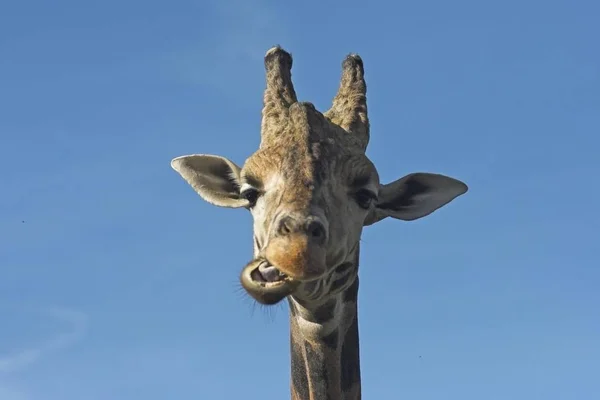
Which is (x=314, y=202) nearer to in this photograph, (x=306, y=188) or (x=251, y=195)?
(x=306, y=188)

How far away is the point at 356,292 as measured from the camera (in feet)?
31.4

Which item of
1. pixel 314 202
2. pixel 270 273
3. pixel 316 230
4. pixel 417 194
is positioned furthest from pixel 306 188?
pixel 417 194

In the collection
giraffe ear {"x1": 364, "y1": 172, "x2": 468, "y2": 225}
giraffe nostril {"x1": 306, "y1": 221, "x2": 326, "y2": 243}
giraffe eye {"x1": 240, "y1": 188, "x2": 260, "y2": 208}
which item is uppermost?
giraffe ear {"x1": 364, "y1": 172, "x2": 468, "y2": 225}

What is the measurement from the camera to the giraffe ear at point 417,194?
32.1 ft

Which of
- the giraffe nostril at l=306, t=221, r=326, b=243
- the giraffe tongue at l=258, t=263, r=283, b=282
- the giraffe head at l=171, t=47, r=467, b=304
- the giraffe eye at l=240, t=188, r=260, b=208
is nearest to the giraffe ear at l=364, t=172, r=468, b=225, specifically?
the giraffe head at l=171, t=47, r=467, b=304

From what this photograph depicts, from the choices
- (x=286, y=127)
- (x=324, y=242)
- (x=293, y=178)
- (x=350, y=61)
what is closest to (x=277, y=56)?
(x=350, y=61)

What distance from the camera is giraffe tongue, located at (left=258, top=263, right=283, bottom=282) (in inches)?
297

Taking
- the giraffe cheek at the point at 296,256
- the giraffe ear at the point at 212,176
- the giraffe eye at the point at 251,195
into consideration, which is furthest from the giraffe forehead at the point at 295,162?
the giraffe ear at the point at 212,176

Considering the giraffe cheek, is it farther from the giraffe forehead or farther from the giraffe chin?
the giraffe forehead

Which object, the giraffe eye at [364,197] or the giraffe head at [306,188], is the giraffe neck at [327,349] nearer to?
the giraffe head at [306,188]

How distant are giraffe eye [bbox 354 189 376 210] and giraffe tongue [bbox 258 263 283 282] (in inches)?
55.3

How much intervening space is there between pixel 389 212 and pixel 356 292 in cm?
85

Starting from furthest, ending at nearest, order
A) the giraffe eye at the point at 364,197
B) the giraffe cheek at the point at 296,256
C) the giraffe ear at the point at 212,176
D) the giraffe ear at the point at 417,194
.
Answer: the giraffe ear at the point at 417,194 → the giraffe ear at the point at 212,176 → the giraffe eye at the point at 364,197 → the giraffe cheek at the point at 296,256

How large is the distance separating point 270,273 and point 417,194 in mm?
2873
